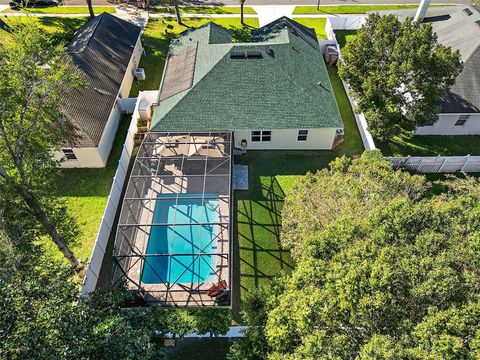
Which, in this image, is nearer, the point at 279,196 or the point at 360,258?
the point at 360,258

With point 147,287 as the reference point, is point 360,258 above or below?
above

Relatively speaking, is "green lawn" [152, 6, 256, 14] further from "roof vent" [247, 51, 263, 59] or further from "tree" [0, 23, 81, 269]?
"tree" [0, 23, 81, 269]

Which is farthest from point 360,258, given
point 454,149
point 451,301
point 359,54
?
point 454,149

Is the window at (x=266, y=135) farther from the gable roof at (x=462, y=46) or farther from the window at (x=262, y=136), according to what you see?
the gable roof at (x=462, y=46)

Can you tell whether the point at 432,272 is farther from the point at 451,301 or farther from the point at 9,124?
the point at 9,124

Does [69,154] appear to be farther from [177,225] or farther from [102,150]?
[177,225]

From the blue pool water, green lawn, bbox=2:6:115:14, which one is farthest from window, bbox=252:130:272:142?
green lawn, bbox=2:6:115:14
